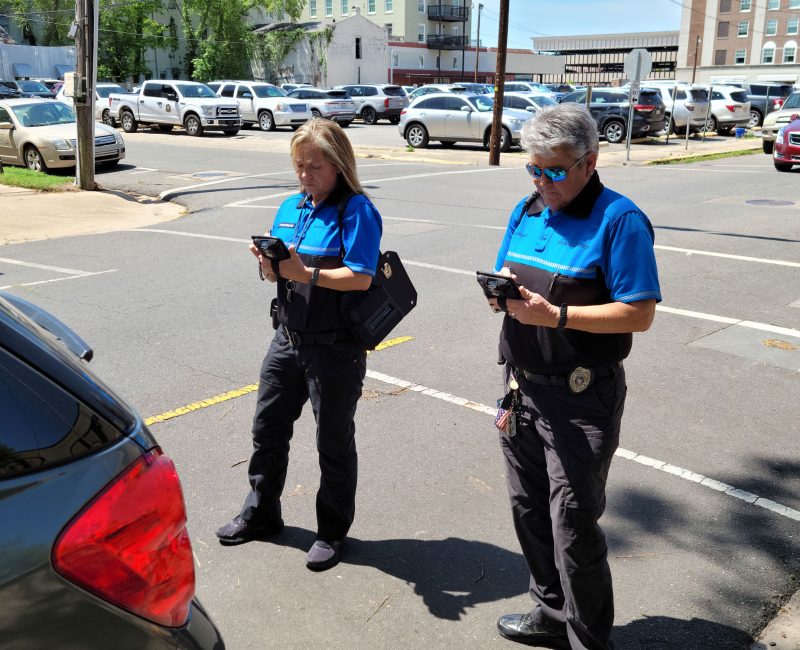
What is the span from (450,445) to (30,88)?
3917 cm

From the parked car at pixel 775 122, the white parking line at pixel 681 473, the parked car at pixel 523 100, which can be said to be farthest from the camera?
the parked car at pixel 523 100

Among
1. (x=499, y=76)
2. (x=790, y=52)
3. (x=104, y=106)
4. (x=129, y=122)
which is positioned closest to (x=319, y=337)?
(x=499, y=76)

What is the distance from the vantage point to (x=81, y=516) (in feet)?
5.45

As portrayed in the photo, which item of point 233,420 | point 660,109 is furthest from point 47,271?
point 660,109

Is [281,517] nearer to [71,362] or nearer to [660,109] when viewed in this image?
[71,362]

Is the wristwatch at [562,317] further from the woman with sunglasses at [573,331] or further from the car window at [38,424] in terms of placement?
the car window at [38,424]

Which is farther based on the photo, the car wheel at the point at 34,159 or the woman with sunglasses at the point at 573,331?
the car wheel at the point at 34,159

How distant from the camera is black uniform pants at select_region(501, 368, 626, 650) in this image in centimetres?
274

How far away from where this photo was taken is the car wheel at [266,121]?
31.8 m

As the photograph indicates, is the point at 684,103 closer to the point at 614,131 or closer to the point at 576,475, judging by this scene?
the point at 614,131

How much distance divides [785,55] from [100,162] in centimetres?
8275

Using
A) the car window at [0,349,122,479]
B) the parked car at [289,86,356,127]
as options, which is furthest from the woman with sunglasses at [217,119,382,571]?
the parked car at [289,86,356,127]

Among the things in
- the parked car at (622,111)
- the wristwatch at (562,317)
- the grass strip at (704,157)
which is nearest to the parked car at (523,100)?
the parked car at (622,111)

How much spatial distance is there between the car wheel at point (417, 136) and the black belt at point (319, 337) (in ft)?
76.5
